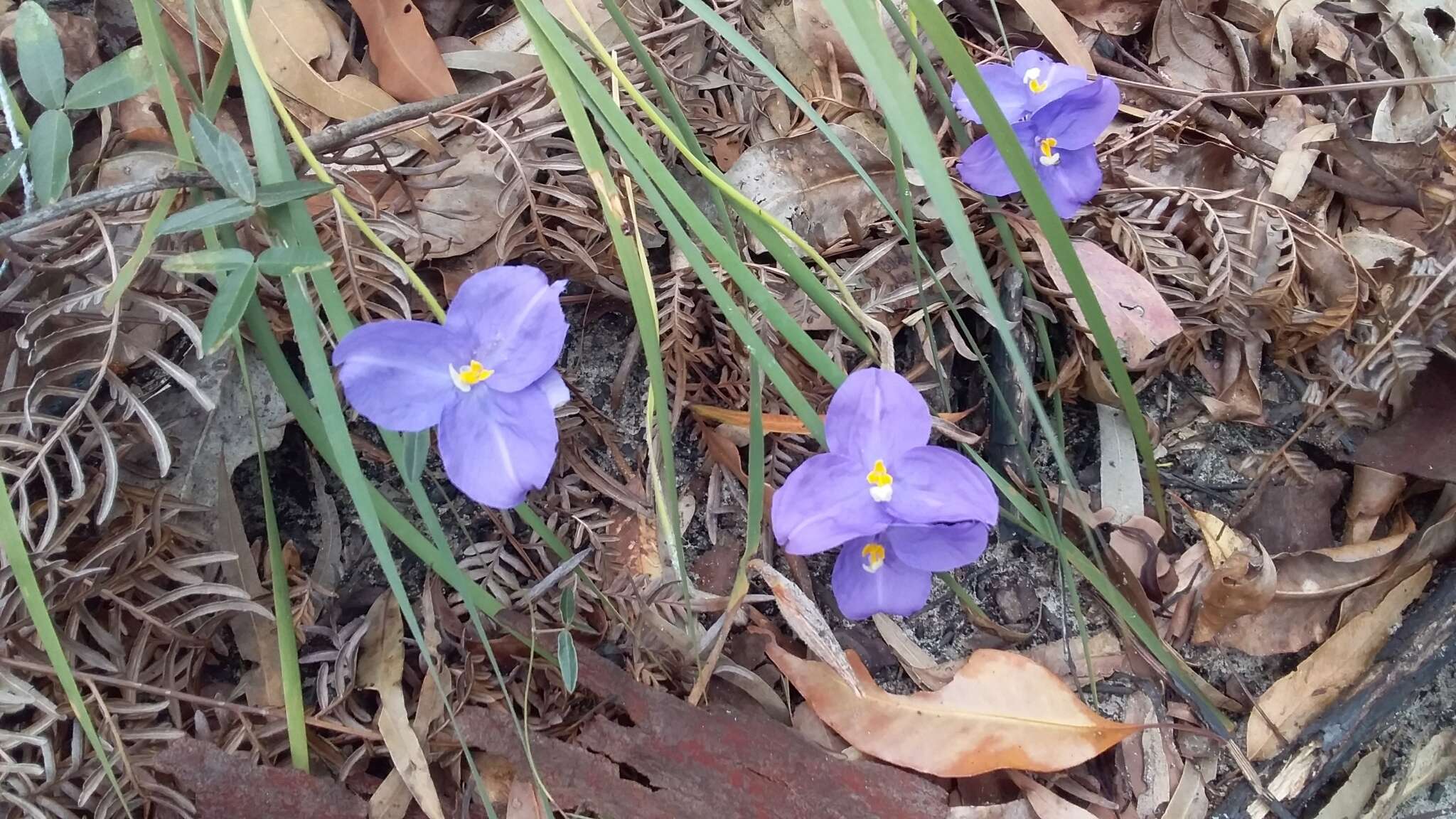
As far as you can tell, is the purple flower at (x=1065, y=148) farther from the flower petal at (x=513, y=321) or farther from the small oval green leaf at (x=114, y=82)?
the small oval green leaf at (x=114, y=82)

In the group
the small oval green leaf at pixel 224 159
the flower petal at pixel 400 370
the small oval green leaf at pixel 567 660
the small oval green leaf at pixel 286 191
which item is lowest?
the small oval green leaf at pixel 567 660

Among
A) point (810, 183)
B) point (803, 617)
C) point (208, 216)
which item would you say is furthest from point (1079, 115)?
point (208, 216)

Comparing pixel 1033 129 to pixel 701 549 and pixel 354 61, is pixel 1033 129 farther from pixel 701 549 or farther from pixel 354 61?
pixel 354 61

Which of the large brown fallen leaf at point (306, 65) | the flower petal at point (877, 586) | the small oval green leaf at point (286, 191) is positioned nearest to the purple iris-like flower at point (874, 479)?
the flower petal at point (877, 586)

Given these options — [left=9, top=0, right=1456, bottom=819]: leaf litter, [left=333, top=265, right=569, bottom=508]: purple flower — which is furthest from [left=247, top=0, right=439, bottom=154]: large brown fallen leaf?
[left=333, top=265, right=569, bottom=508]: purple flower

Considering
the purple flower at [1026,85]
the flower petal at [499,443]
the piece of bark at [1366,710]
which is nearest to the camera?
the flower petal at [499,443]

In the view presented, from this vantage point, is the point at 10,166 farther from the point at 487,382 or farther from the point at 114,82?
the point at 487,382

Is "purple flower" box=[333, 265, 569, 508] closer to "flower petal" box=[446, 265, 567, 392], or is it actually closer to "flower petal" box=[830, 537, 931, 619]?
"flower petal" box=[446, 265, 567, 392]
